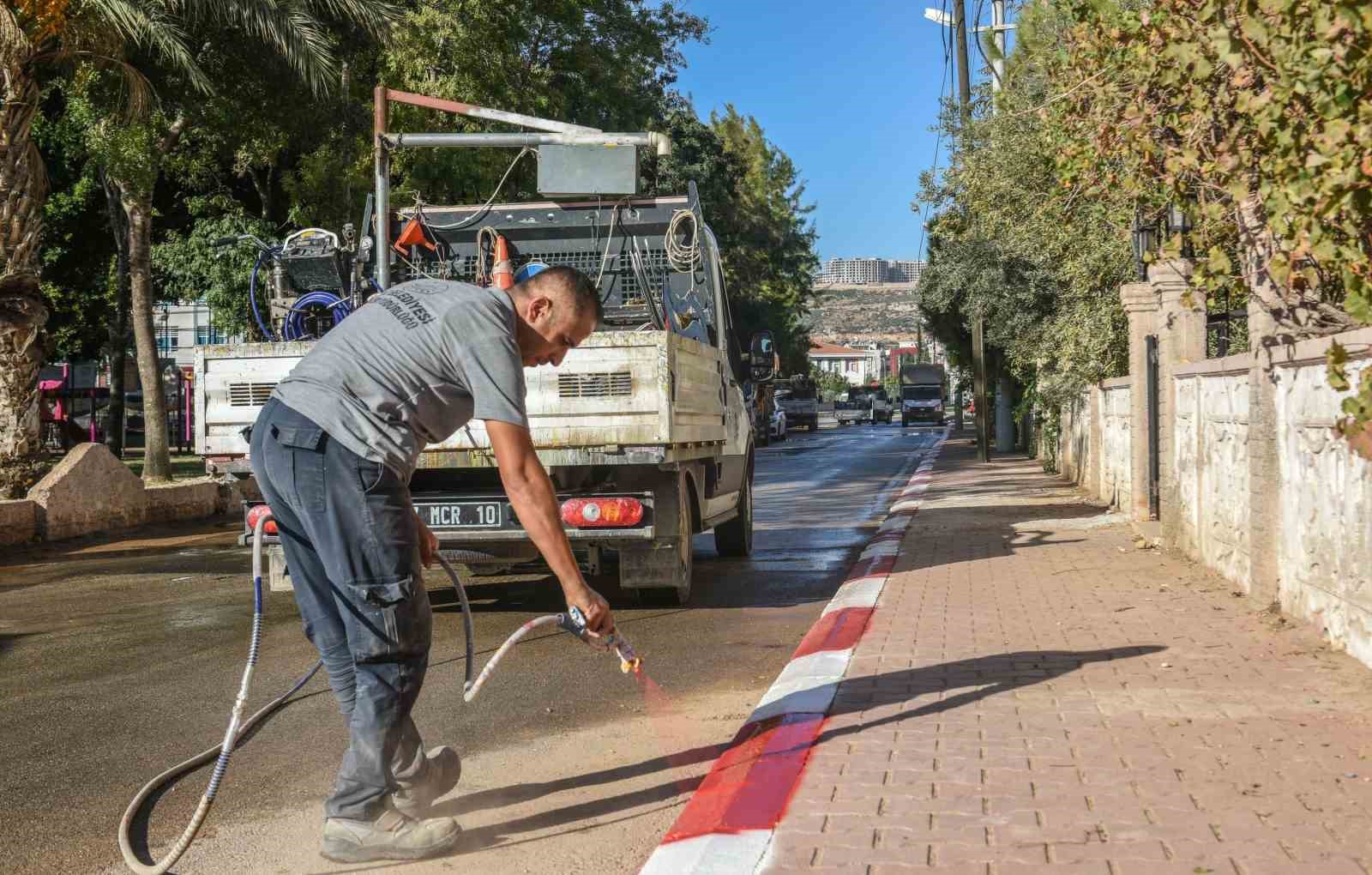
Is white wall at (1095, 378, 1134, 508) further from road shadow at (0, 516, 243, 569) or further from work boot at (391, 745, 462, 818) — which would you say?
work boot at (391, 745, 462, 818)

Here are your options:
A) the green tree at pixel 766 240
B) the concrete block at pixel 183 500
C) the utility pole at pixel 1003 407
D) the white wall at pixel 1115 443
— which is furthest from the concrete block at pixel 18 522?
the green tree at pixel 766 240

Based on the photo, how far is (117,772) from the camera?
17.1 feet

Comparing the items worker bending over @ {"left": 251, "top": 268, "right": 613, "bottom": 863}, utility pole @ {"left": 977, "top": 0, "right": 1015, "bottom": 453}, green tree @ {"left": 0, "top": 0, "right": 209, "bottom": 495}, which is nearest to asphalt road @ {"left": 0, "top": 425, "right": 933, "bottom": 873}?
worker bending over @ {"left": 251, "top": 268, "right": 613, "bottom": 863}

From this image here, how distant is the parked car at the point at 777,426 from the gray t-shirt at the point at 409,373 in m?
45.8

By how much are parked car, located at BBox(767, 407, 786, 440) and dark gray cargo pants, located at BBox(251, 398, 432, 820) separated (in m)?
45.7

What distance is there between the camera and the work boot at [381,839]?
4066 millimetres

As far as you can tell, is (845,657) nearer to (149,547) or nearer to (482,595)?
(482,595)

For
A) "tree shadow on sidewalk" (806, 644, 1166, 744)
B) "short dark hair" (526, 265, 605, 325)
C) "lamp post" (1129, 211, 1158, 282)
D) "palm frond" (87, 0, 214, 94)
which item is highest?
"palm frond" (87, 0, 214, 94)

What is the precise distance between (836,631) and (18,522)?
393 inches

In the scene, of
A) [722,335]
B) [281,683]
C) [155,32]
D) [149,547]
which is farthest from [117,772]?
[155,32]

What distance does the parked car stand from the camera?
5094 centimetres

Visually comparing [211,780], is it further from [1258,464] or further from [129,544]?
[129,544]

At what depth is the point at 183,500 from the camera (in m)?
17.2

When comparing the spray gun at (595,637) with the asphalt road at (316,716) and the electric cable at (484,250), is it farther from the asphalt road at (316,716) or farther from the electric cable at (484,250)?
the electric cable at (484,250)
